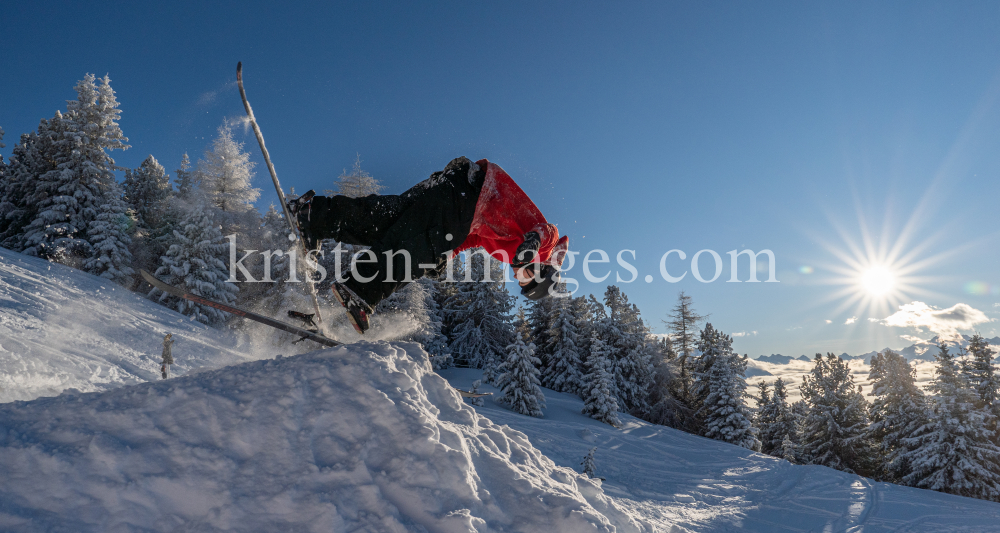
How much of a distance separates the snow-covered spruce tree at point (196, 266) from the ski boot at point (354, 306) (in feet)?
57.9

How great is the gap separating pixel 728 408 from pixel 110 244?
29.2m

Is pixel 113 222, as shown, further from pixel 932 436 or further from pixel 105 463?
pixel 932 436

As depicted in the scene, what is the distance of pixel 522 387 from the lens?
54.6 feet

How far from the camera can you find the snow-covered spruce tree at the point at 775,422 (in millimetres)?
25547

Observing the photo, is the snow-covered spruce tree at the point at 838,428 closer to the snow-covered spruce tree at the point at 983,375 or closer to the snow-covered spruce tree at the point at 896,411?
the snow-covered spruce tree at the point at 896,411

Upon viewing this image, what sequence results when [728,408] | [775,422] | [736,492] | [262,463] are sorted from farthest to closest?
[775,422] → [728,408] → [736,492] → [262,463]

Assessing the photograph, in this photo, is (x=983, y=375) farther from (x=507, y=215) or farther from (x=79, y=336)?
(x=79, y=336)

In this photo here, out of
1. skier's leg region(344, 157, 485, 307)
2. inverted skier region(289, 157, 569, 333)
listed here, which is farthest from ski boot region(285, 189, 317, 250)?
skier's leg region(344, 157, 485, 307)

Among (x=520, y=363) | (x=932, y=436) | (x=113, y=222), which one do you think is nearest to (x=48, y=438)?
(x=520, y=363)

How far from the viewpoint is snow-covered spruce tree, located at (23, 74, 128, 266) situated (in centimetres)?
1798

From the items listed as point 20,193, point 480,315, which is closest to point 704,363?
point 480,315

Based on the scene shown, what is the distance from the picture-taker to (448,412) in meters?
3.11

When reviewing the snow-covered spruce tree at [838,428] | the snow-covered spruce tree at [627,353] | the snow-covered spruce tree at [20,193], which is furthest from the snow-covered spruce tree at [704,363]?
the snow-covered spruce tree at [20,193]

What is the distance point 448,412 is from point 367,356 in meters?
0.73
